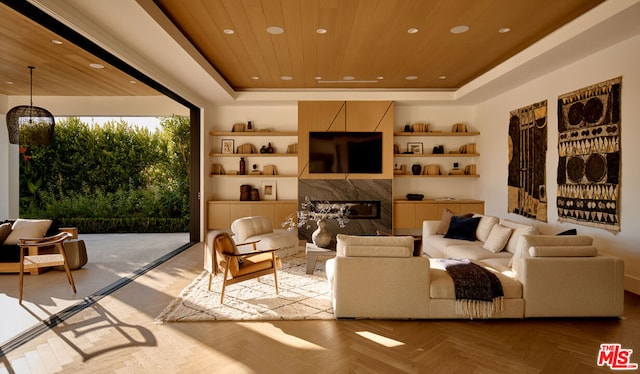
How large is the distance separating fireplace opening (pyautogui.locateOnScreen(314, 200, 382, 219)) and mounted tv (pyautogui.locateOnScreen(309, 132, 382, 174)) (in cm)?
63

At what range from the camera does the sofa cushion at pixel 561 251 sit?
3377mm

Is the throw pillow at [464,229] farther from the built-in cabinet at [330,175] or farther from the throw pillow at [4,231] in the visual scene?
the throw pillow at [4,231]

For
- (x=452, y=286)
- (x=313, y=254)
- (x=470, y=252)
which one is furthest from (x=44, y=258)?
(x=470, y=252)

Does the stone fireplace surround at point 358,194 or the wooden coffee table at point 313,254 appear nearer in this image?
the wooden coffee table at point 313,254

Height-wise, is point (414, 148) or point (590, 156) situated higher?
point (414, 148)

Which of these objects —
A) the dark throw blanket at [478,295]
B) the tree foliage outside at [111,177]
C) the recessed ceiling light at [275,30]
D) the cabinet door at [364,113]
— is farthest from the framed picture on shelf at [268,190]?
the dark throw blanket at [478,295]

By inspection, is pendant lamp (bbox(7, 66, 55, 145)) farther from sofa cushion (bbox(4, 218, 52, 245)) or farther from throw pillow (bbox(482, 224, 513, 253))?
throw pillow (bbox(482, 224, 513, 253))

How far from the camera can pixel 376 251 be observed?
3.38m

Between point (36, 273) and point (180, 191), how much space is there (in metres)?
4.28

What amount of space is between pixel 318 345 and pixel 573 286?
237cm

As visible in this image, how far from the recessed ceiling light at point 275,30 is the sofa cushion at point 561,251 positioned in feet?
11.7

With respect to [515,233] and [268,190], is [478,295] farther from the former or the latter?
[268,190]

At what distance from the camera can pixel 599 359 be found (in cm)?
269

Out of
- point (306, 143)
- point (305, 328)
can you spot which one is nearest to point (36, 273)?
point (305, 328)
